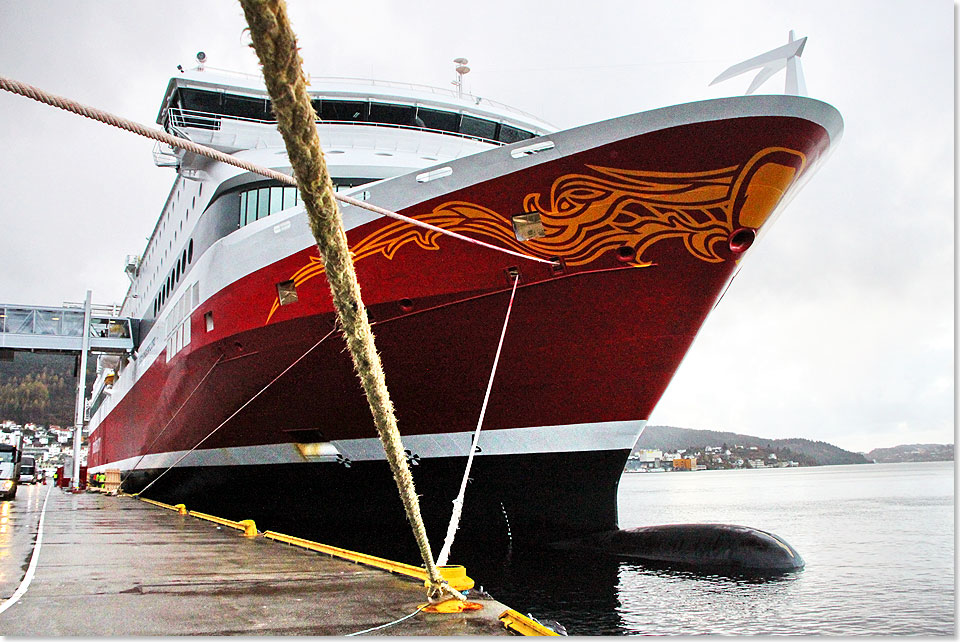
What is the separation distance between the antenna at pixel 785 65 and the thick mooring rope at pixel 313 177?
5633 millimetres

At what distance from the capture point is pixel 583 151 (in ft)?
23.8

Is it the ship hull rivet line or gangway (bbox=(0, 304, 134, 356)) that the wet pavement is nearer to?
the ship hull rivet line

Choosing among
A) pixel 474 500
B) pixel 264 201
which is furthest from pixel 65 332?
pixel 474 500

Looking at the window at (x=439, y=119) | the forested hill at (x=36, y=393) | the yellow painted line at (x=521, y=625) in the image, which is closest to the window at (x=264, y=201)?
the window at (x=439, y=119)

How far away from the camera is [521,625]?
3.71 metres

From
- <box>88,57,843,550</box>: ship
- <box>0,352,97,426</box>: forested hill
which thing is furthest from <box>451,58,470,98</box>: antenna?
<box>0,352,97,426</box>: forested hill

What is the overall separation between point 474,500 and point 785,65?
6119mm

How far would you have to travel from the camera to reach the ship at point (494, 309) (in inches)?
286

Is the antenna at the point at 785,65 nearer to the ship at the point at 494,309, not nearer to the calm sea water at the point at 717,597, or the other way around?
the ship at the point at 494,309

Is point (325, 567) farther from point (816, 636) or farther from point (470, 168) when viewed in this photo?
point (816, 636)

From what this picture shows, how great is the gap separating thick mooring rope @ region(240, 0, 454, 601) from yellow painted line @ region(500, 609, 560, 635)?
1009 mm

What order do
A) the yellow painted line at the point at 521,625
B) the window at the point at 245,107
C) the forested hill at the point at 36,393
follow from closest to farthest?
the yellow painted line at the point at 521,625, the window at the point at 245,107, the forested hill at the point at 36,393

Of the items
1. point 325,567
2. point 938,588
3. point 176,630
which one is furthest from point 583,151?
point 938,588

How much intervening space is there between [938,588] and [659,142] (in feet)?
31.6
